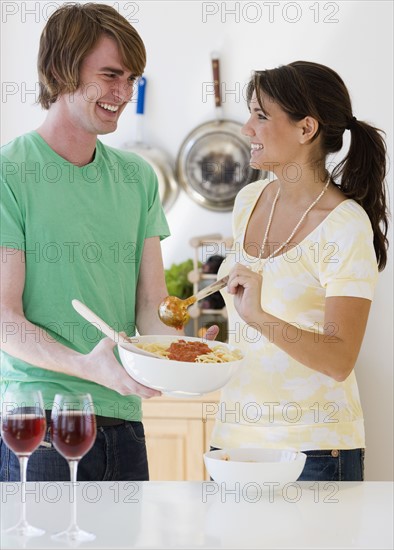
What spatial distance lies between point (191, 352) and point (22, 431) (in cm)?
39

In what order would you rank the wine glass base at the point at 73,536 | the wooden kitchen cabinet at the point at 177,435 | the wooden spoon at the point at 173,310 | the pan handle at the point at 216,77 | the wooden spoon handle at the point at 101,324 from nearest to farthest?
the wine glass base at the point at 73,536 < the wooden spoon handle at the point at 101,324 < the wooden spoon at the point at 173,310 < the wooden kitchen cabinet at the point at 177,435 < the pan handle at the point at 216,77

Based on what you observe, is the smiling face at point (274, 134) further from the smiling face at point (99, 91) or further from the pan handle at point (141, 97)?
the pan handle at point (141, 97)

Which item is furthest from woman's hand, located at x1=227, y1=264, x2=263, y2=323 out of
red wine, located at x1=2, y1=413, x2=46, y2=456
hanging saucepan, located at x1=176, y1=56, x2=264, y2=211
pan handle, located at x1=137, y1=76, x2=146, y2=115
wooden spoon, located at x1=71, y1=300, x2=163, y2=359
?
pan handle, located at x1=137, y1=76, x2=146, y2=115

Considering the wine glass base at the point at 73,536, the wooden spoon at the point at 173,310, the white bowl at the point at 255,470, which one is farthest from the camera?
the wooden spoon at the point at 173,310

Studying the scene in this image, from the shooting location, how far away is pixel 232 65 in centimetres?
330

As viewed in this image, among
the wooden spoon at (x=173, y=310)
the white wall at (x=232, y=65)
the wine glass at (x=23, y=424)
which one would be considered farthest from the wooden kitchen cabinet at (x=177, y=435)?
the wine glass at (x=23, y=424)

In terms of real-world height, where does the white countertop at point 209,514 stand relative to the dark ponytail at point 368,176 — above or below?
below

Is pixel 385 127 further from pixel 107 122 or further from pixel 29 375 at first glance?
pixel 29 375

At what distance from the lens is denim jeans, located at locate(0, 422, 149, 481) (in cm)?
175

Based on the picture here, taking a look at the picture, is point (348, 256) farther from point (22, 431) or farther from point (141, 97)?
point (141, 97)

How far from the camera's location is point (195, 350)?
162cm

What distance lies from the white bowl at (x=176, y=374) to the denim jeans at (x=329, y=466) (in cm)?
33

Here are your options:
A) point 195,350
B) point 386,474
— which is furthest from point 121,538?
point 386,474

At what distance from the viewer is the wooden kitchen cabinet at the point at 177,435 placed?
289 cm
